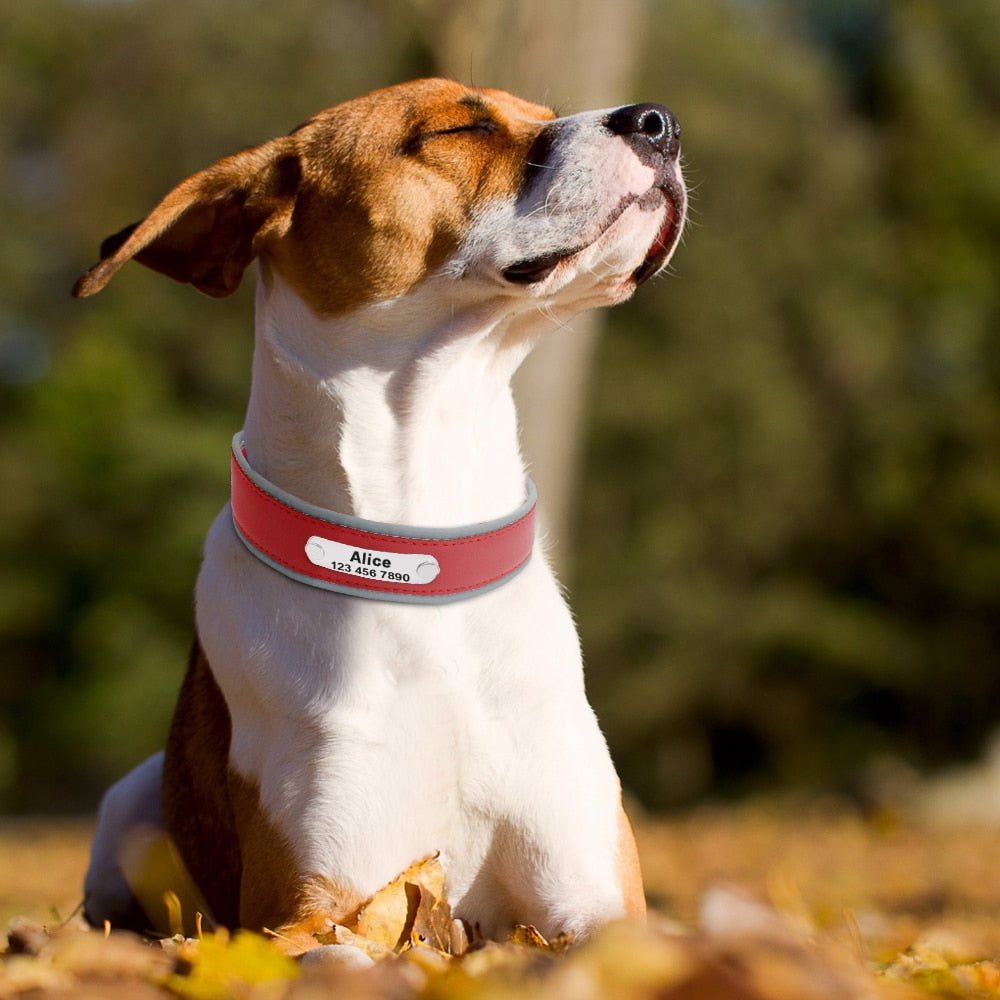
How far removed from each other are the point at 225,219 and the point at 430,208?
0.56m

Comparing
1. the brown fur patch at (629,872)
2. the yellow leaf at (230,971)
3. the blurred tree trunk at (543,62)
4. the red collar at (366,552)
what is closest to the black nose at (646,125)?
the red collar at (366,552)

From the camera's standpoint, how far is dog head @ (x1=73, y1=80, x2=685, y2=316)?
10.7ft

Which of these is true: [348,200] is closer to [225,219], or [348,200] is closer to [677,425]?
[225,219]

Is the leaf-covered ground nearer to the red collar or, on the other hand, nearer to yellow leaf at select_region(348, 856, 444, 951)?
yellow leaf at select_region(348, 856, 444, 951)

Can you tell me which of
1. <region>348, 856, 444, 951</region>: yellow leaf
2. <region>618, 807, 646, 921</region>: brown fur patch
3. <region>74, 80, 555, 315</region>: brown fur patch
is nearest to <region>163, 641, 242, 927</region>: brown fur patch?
<region>348, 856, 444, 951</region>: yellow leaf

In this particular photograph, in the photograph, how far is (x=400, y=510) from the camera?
324 cm

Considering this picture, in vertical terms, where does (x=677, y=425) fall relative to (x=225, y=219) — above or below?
below

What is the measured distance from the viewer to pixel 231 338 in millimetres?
21781

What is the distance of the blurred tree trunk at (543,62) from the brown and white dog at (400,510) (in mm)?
4378

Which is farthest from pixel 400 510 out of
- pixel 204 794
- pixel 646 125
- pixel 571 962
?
pixel 571 962

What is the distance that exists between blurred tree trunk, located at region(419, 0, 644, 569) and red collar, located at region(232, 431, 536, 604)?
459 centimetres

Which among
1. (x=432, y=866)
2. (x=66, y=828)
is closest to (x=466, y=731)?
(x=432, y=866)

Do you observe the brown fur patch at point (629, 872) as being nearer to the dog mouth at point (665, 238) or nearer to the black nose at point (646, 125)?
the dog mouth at point (665, 238)

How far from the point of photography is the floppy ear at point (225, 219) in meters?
3.40
